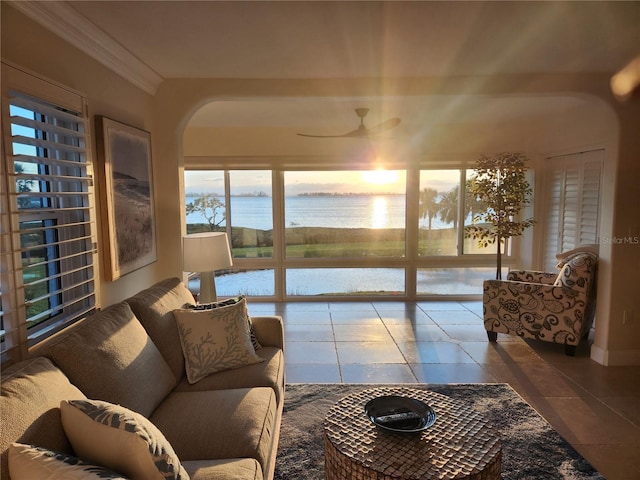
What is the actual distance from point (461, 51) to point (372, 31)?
0.76 metres

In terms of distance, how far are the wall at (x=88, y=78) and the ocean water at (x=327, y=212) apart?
2669 mm

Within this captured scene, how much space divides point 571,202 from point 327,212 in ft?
10.8

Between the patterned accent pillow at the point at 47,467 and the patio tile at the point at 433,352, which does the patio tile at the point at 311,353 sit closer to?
the patio tile at the point at 433,352

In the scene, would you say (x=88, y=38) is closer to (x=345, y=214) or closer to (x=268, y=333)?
(x=268, y=333)

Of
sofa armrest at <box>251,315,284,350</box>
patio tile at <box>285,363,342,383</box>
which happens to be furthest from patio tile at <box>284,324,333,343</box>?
sofa armrest at <box>251,315,284,350</box>

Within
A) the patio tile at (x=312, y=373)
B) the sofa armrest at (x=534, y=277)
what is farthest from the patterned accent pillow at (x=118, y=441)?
the sofa armrest at (x=534, y=277)

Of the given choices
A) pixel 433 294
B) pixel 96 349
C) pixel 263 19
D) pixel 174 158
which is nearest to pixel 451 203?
pixel 433 294

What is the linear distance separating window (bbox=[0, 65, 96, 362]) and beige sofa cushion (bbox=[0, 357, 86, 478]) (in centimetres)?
30

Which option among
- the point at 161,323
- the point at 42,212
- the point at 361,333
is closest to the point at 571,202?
the point at 361,333

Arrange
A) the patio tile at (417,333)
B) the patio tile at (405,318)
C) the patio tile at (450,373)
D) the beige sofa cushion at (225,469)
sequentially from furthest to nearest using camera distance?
the patio tile at (405,318) → the patio tile at (417,333) → the patio tile at (450,373) → the beige sofa cushion at (225,469)

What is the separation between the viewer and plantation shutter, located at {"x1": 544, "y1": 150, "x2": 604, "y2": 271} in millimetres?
4754

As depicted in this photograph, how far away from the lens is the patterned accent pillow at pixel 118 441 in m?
1.31

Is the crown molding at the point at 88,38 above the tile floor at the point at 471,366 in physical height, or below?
above

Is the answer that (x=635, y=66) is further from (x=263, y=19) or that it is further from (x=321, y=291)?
(x=321, y=291)
